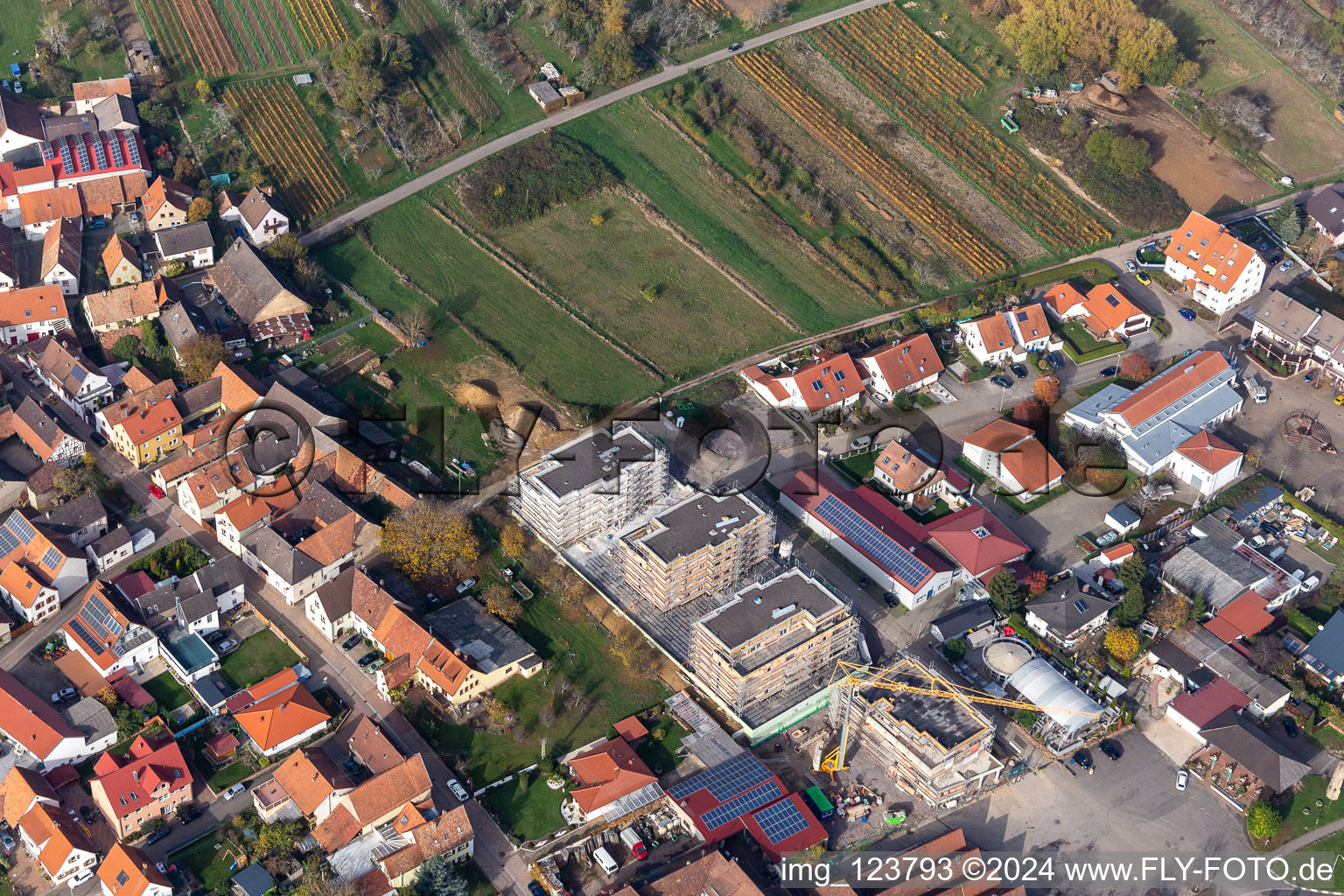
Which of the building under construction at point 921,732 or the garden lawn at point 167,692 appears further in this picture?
the garden lawn at point 167,692

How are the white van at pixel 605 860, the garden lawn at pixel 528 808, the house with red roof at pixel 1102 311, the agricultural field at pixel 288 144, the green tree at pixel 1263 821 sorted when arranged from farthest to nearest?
1. the agricultural field at pixel 288 144
2. the house with red roof at pixel 1102 311
3. the garden lawn at pixel 528 808
4. the green tree at pixel 1263 821
5. the white van at pixel 605 860

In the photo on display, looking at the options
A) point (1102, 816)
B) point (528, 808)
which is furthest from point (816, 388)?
point (528, 808)

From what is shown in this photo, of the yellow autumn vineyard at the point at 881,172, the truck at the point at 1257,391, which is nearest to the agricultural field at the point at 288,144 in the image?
the yellow autumn vineyard at the point at 881,172

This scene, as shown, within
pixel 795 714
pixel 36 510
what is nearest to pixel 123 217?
pixel 36 510

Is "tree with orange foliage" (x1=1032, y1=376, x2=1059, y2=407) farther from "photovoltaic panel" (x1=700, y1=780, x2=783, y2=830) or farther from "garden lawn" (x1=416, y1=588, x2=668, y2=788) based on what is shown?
"photovoltaic panel" (x1=700, y1=780, x2=783, y2=830)

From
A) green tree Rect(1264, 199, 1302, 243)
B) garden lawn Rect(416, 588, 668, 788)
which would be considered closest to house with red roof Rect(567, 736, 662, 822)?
garden lawn Rect(416, 588, 668, 788)

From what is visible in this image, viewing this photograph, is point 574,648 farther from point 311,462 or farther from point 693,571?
point 311,462

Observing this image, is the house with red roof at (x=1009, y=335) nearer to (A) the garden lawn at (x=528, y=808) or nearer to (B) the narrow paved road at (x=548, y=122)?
(B) the narrow paved road at (x=548, y=122)
